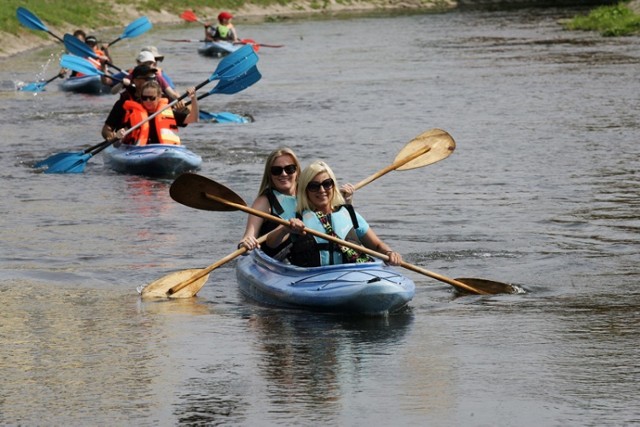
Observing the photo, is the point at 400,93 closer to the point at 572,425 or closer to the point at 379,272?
the point at 379,272

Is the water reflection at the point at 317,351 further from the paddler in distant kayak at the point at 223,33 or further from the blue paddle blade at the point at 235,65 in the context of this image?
the paddler in distant kayak at the point at 223,33

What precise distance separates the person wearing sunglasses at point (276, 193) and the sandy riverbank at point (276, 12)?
95.8ft

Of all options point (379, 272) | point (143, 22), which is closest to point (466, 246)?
point (379, 272)

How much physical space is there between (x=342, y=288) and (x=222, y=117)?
40.2ft

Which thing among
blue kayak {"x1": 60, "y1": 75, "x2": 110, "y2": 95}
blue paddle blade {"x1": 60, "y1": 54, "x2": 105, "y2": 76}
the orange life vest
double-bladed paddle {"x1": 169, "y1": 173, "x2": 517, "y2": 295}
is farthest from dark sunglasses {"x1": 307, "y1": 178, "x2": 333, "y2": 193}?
blue kayak {"x1": 60, "y1": 75, "x2": 110, "y2": 95}

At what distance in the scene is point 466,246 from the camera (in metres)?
12.5

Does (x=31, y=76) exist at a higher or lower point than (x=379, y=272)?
lower

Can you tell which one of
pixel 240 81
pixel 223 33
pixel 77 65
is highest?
pixel 240 81

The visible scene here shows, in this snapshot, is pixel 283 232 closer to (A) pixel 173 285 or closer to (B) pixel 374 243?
(B) pixel 374 243

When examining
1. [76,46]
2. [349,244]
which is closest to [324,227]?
[349,244]

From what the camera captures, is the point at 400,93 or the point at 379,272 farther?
the point at 400,93

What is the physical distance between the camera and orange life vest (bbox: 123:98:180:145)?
16.5 meters

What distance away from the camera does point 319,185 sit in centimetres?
988

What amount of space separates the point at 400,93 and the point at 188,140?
677cm
